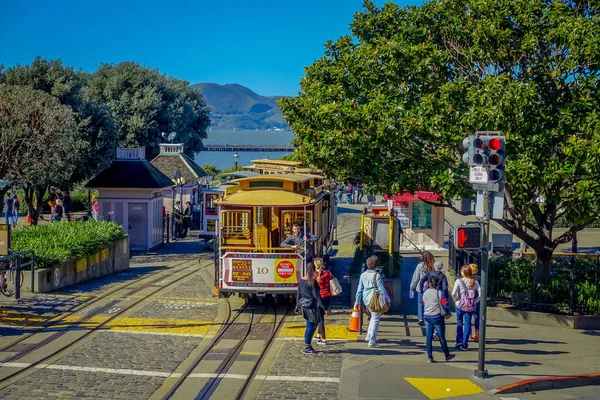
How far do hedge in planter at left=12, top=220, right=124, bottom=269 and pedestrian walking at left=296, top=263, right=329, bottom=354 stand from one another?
839cm

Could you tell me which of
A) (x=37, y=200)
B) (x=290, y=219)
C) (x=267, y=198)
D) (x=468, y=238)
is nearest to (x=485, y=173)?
(x=468, y=238)

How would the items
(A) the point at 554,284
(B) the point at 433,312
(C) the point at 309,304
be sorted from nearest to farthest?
(B) the point at 433,312 < (C) the point at 309,304 < (A) the point at 554,284

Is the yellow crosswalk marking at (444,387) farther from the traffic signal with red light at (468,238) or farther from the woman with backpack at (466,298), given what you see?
the traffic signal with red light at (468,238)

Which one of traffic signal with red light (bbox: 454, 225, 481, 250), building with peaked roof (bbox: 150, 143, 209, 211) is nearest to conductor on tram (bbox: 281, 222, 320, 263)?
traffic signal with red light (bbox: 454, 225, 481, 250)

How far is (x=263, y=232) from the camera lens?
19250mm

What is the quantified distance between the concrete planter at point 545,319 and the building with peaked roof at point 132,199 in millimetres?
18618

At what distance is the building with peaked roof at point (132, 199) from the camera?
105ft

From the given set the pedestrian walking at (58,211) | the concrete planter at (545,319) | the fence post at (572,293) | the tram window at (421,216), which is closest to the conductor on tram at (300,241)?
the concrete planter at (545,319)

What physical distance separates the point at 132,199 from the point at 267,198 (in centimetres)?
1579

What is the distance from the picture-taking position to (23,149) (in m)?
28.8

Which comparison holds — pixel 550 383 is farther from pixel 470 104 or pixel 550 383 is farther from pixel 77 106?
pixel 77 106

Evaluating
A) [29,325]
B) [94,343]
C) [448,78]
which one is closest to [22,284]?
[29,325]

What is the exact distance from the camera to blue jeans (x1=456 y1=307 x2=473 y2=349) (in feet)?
47.3

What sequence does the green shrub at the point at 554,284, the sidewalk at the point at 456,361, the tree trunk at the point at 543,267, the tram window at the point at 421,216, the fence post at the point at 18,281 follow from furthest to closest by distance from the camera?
the tram window at the point at 421,216 < the tree trunk at the point at 543,267 < the fence post at the point at 18,281 < the green shrub at the point at 554,284 < the sidewalk at the point at 456,361
